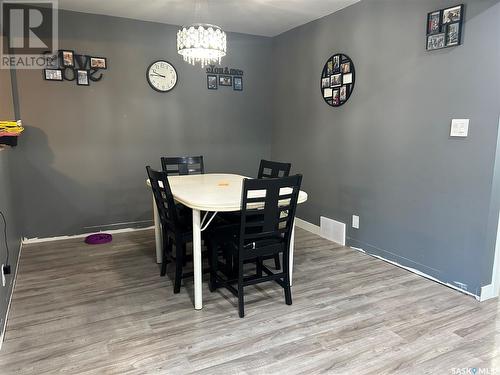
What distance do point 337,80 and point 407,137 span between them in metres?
1.09

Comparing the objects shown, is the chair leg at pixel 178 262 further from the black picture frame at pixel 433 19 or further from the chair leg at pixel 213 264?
the black picture frame at pixel 433 19

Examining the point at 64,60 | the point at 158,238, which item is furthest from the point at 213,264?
the point at 64,60

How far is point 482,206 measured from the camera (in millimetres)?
2551

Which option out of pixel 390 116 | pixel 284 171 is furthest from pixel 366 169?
pixel 284 171

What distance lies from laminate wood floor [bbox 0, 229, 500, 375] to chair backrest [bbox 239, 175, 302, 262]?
18.3 inches

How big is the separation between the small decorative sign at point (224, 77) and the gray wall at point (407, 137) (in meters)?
0.84

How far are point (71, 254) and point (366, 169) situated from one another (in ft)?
10.0

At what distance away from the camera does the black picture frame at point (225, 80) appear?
459 cm

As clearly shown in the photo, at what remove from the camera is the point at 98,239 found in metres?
3.87

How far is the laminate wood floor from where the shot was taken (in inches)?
75.0

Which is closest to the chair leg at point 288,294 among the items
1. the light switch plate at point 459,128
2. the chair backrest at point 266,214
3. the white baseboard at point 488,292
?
the chair backrest at point 266,214

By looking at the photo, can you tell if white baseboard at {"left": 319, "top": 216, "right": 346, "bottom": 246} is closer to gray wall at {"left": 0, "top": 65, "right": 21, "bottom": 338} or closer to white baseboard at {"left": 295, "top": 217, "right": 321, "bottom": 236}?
white baseboard at {"left": 295, "top": 217, "right": 321, "bottom": 236}

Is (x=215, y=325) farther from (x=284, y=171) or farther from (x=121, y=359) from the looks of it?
(x=284, y=171)

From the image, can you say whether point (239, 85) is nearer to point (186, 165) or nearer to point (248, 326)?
point (186, 165)
